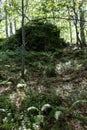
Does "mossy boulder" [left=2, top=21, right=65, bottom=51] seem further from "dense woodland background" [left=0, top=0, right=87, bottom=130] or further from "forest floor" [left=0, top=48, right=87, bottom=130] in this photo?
"forest floor" [left=0, top=48, right=87, bottom=130]

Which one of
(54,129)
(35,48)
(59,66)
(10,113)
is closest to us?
(54,129)

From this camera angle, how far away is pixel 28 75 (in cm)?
1001

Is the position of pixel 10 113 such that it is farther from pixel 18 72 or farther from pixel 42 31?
pixel 42 31

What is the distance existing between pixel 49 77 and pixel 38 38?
572 cm

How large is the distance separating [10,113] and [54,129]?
1556 millimetres

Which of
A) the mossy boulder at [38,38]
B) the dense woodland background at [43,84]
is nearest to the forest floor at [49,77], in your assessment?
the dense woodland background at [43,84]

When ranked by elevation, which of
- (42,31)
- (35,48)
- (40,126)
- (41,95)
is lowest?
(40,126)

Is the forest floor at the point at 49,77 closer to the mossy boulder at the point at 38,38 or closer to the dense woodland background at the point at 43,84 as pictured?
the dense woodland background at the point at 43,84

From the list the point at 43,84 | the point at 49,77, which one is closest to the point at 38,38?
the point at 49,77

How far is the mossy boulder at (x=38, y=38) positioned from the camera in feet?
49.1

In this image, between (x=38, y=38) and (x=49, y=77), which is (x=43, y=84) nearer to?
(x=49, y=77)

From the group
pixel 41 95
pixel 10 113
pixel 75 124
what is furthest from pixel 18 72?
pixel 75 124

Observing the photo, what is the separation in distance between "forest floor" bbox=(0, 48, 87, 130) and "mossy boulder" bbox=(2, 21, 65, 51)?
1.69 m

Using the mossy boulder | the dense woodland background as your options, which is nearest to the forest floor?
the dense woodland background
